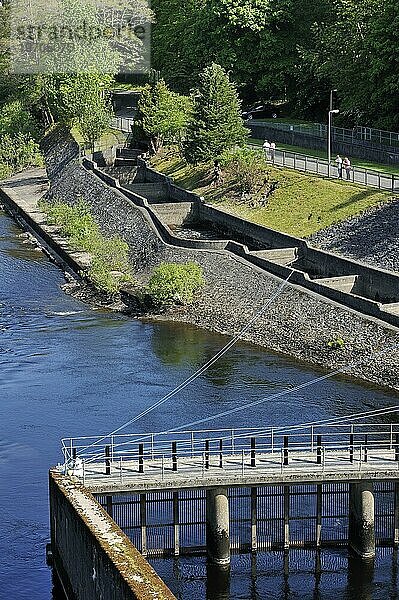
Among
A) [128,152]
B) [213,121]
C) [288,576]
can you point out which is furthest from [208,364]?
[128,152]

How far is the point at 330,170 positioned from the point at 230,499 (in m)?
49.9

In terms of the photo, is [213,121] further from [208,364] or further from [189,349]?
[208,364]

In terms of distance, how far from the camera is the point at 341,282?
67.9 meters

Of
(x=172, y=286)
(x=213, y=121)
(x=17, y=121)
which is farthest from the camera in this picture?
(x=17, y=121)

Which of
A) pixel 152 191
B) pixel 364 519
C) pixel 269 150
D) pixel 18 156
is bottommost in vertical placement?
pixel 364 519

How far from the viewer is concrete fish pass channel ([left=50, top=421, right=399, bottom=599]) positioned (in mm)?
38281

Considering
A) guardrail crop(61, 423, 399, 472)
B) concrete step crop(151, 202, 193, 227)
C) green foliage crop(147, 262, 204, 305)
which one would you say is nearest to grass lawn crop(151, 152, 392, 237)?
concrete step crop(151, 202, 193, 227)

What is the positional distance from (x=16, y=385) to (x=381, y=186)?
113ft

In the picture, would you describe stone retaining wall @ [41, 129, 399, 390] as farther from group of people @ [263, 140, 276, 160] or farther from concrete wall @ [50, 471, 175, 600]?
concrete wall @ [50, 471, 175, 600]

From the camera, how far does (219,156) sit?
96.6 m

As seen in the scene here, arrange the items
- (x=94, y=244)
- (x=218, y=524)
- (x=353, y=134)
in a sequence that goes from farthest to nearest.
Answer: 1. (x=353, y=134)
2. (x=94, y=244)
3. (x=218, y=524)

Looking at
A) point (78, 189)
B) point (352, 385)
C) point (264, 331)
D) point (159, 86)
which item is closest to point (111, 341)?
point (264, 331)

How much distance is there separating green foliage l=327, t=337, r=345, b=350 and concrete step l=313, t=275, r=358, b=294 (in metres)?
6.32

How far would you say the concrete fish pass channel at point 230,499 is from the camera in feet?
126
